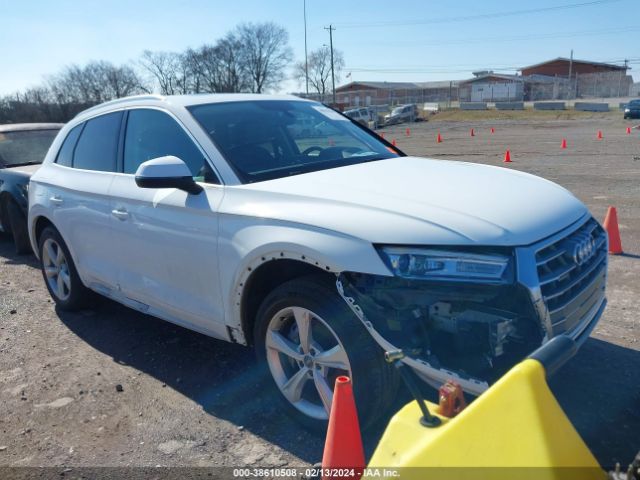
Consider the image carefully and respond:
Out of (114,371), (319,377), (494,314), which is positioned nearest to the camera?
(494,314)

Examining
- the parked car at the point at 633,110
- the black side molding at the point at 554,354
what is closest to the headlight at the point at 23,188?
the black side molding at the point at 554,354

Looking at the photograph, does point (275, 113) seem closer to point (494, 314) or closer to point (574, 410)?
point (494, 314)

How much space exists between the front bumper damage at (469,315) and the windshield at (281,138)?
3.97 ft

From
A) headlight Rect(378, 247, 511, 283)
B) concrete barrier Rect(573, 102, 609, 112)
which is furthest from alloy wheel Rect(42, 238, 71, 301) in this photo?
concrete barrier Rect(573, 102, 609, 112)

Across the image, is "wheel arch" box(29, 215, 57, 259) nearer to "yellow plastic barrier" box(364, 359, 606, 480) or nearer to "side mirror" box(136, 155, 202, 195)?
"side mirror" box(136, 155, 202, 195)

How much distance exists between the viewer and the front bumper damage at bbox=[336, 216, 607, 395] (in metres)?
2.60

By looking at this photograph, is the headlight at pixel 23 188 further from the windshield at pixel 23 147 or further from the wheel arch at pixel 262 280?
the wheel arch at pixel 262 280

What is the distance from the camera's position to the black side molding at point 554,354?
6.39 ft

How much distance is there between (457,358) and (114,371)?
8.99ft

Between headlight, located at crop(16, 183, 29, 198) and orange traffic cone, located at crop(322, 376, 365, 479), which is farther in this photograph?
headlight, located at crop(16, 183, 29, 198)

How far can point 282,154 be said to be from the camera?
12.9 feet

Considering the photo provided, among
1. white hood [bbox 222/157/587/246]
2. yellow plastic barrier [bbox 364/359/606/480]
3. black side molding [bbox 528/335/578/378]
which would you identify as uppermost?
white hood [bbox 222/157/587/246]

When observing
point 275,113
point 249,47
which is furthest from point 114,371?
point 249,47

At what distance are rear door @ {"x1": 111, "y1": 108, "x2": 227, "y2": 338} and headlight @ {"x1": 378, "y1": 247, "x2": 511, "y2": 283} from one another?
4.12ft
